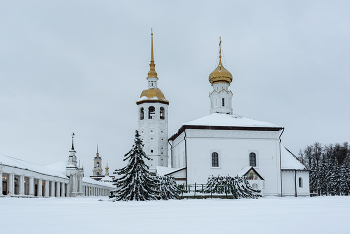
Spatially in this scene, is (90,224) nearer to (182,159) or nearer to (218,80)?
(182,159)

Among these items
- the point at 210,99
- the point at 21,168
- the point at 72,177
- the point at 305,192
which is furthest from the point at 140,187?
the point at 72,177

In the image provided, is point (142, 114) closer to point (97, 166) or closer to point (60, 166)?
point (60, 166)

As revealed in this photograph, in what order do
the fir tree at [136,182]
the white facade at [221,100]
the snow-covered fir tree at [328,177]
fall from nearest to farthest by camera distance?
the fir tree at [136,182] → the white facade at [221,100] → the snow-covered fir tree at [328,177]

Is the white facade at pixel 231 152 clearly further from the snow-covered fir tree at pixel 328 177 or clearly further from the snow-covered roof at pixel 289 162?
the snow-covered fir tree at pixel 328 177

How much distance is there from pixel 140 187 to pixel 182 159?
17674mm

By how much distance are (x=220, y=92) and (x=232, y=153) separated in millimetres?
10116

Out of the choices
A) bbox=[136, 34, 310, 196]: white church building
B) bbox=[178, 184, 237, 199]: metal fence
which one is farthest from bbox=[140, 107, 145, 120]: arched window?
bbox=[178, 184, 237, 199]: metal fence

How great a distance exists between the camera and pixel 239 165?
39594mm

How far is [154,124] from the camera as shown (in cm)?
5066

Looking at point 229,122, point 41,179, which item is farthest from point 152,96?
point 41,179

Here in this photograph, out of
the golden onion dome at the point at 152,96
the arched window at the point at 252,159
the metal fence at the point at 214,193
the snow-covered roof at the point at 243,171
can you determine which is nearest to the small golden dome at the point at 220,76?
the golden onion dome at the point at 152,96

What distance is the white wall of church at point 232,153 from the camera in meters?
38.8

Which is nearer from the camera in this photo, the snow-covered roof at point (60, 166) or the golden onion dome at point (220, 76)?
the golden onion dome at point (220, 76)

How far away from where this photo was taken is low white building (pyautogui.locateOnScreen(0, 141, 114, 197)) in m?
32.3
